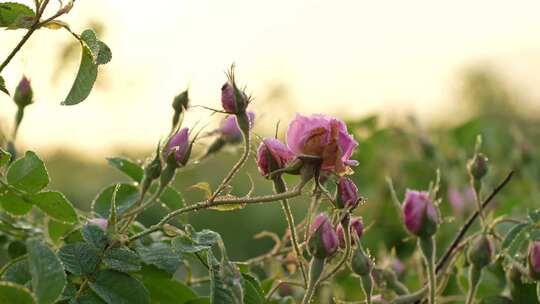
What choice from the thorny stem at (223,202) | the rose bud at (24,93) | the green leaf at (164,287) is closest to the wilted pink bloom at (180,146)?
the thorny stem at (223,202)

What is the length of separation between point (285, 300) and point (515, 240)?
0.70 ft

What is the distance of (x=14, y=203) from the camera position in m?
0.84

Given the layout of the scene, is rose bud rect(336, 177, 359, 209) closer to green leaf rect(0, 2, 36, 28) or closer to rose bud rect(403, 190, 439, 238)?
rose bud rect(403, 190, 439, 238)

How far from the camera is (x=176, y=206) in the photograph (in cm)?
99

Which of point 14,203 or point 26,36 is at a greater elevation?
point 26,36

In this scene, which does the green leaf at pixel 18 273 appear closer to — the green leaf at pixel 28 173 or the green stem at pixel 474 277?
the green leaf at pixel 28 173

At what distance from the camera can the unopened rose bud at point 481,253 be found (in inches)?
34.6

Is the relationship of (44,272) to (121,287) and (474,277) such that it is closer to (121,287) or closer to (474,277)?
(121,287)

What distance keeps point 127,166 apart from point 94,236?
0.19 m

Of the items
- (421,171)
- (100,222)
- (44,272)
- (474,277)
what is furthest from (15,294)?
(421,171)

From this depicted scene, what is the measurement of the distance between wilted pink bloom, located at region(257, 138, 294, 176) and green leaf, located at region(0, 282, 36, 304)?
0.21 meters

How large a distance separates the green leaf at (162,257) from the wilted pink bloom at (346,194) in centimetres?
15

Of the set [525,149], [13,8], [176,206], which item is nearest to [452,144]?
[525,149]

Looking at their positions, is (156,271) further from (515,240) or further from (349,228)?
(515,240)
